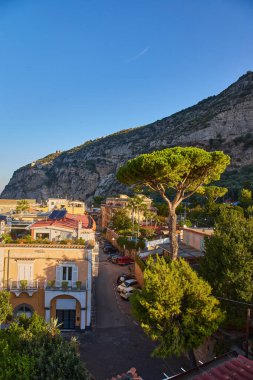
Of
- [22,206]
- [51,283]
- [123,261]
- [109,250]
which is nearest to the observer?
[51,283]

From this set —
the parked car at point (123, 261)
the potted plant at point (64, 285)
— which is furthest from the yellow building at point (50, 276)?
the parked car at point (123, 261)

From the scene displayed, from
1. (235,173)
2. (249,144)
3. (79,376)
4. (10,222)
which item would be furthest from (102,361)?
(249,144)

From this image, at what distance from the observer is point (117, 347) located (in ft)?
57.6

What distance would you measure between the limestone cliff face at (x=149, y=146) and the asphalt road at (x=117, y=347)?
237 ft

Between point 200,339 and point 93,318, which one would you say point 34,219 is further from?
point 200,339

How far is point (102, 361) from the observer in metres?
16.0

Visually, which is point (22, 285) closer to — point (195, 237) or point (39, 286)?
point (39, 286)

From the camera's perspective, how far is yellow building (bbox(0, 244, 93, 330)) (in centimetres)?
2061

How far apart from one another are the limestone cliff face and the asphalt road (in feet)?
237

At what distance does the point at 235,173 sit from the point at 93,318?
70.4 metres

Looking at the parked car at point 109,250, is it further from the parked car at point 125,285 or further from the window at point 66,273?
the window at point 66,273

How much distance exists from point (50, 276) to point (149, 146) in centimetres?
10158

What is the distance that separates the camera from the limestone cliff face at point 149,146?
Result: 310 feet

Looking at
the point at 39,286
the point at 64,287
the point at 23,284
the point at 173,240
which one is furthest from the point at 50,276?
the point at 173,240
